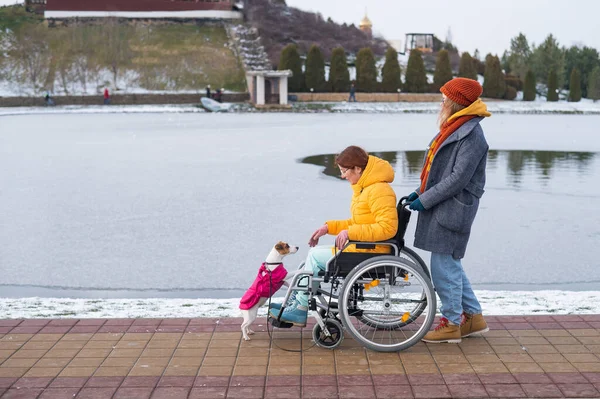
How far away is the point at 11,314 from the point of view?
18.1 feet

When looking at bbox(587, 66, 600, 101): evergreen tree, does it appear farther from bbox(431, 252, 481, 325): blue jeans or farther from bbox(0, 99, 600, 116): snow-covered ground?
bbox(431, 252, 481, 325): blue jeans

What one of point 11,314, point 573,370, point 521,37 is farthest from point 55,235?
point 521,37

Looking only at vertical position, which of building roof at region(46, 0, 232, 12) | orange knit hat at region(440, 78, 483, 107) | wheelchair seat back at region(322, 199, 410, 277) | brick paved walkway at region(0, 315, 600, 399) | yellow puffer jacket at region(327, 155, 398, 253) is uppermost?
building roof at region(46, 0, 232, 12)

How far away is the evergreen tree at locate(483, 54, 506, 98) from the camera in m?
52.7

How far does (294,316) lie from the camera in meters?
4.70

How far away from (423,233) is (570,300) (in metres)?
1.92

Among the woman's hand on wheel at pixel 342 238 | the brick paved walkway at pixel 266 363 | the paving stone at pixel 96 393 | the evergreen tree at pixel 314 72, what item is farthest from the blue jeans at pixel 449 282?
the evergreen tree at pixel 314 72

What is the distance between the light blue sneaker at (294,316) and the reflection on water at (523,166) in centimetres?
894

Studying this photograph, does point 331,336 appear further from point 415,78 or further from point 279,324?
point 415,78

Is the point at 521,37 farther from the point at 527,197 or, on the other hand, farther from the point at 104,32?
the point at 527,197

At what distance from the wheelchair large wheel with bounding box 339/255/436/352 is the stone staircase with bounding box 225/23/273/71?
157ft

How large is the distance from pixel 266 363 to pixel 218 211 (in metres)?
6.53

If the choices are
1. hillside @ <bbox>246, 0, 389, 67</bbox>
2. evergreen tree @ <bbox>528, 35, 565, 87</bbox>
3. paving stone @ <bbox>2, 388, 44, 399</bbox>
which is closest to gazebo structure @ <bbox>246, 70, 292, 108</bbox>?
hillside @ <bbox>246, 0, 389, 67</bbox>

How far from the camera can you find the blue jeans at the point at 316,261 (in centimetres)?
469
